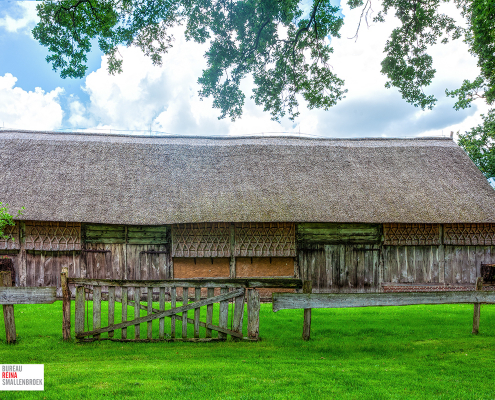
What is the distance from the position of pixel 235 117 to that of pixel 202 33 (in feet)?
9.08

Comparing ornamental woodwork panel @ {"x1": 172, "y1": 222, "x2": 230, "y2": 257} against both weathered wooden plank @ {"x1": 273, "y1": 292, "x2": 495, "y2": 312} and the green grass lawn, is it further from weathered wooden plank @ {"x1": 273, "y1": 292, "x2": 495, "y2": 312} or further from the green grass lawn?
weathered wooden plank @ {"x1": 273, "y1": 292, "x2": 495, "y2": 312}

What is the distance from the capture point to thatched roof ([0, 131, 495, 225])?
1259cm

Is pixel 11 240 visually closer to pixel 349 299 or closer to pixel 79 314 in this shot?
pixel 79 314

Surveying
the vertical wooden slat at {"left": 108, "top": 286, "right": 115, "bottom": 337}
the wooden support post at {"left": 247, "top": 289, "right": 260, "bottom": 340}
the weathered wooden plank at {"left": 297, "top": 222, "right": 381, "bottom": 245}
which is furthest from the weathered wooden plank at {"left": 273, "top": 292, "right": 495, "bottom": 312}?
the weathered wooden plank at {"left": 297, "top": 222, "right": 381, "bottom": 245}

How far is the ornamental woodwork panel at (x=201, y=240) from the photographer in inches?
501

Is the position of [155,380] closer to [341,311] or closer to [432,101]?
[341,311]

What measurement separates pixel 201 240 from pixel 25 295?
6741 millimetres

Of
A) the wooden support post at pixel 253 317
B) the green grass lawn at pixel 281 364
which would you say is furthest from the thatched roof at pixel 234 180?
the wooden support post at pixel 253 317

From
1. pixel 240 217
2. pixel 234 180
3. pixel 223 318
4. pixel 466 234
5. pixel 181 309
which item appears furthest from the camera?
pixel 234 180

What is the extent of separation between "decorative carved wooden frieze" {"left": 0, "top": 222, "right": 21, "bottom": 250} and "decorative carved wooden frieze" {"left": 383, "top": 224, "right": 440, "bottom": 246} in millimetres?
13210

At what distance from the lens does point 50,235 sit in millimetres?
12617

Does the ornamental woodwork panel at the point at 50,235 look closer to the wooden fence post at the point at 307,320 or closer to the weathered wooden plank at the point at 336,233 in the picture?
the weathered wooden plank at the point at 336,233

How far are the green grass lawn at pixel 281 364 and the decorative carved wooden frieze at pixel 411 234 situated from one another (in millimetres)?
5081

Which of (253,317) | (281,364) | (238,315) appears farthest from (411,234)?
(281,364)
